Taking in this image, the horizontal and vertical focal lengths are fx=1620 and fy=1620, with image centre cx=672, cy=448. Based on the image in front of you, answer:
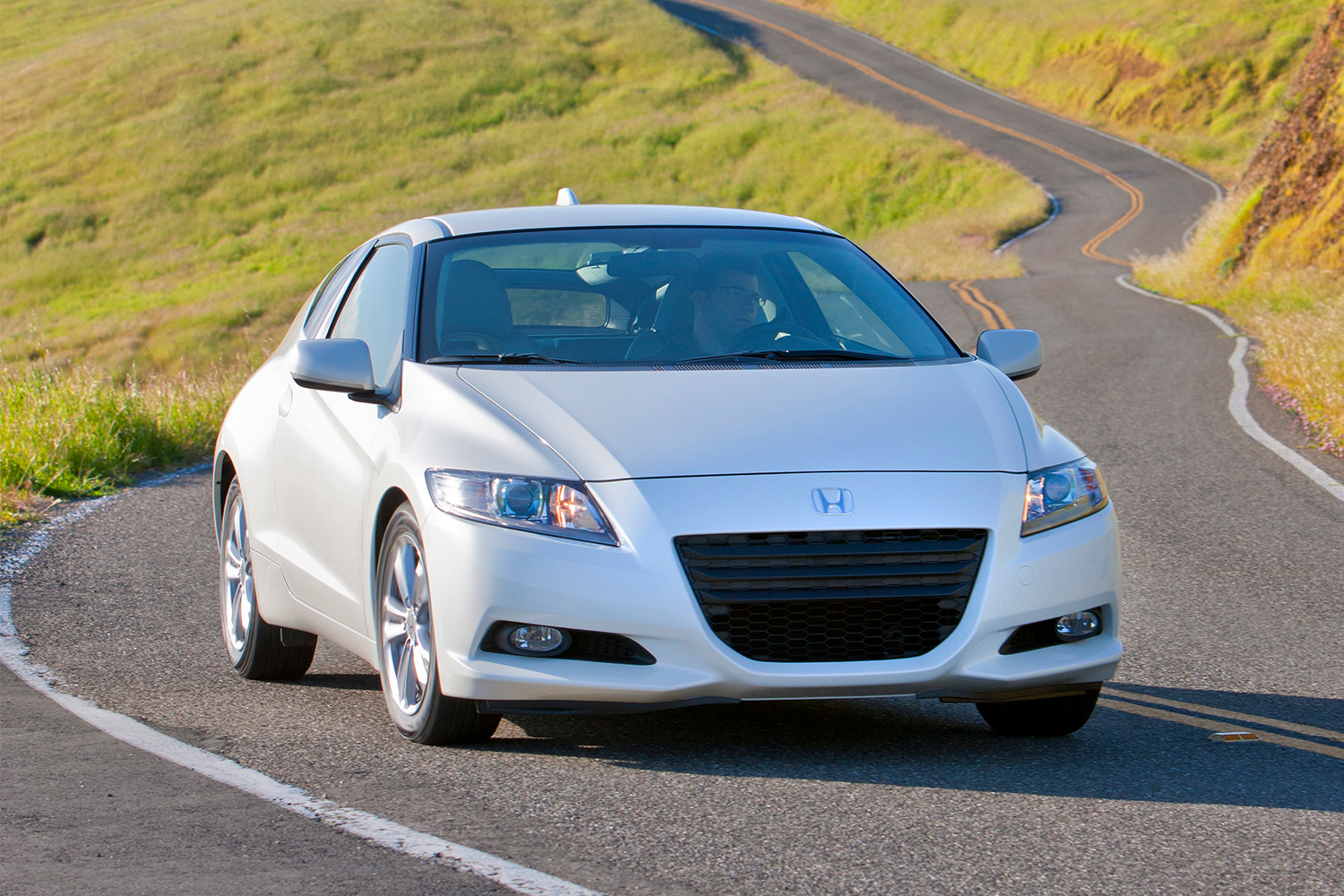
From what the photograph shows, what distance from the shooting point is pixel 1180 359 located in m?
17.3

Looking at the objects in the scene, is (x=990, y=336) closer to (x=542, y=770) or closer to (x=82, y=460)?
(x=542, y=770)

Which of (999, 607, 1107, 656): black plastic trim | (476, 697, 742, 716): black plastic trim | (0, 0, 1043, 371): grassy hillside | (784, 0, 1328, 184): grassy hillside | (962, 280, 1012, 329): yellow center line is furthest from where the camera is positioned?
(784, 0, 1328, 184): grassy hillside

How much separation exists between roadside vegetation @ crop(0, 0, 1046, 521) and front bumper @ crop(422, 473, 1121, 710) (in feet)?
93.1

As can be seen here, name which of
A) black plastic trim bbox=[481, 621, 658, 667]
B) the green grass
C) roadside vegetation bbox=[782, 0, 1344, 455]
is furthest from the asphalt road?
roadside vegetation bbox=[782, 0, 1344, 455]

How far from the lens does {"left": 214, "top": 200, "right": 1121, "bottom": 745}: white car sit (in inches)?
173

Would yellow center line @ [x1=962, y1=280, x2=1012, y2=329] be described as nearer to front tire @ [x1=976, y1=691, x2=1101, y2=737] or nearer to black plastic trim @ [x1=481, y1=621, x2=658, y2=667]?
front tire @ [x1=976, y1=691, x2=1101, y2=737]

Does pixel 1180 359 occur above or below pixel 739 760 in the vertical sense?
below

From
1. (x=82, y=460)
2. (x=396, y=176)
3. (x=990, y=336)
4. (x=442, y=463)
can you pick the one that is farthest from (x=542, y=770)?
(x=396, y=176)

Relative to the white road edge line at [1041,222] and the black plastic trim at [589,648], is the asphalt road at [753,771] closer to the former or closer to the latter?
the black plastic trim at [589,648]

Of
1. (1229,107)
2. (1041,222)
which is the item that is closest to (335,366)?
(1041,222)

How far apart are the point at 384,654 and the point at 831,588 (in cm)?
150

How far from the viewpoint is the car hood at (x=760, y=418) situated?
4.53 metres

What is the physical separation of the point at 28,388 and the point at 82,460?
62.3 inches

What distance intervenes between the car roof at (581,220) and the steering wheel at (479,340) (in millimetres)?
578
